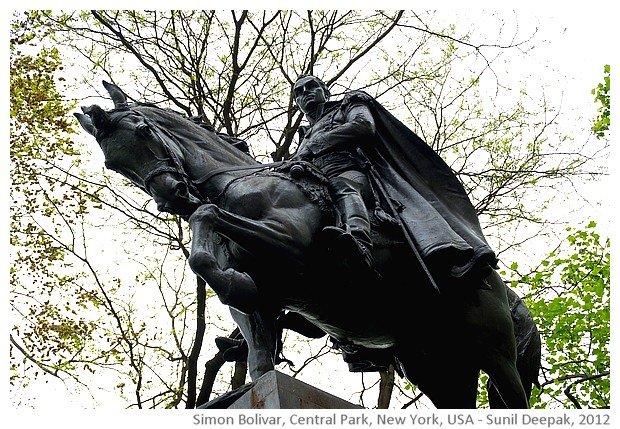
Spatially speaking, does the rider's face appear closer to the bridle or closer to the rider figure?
the rider figure

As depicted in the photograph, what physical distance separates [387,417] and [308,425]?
1.64m

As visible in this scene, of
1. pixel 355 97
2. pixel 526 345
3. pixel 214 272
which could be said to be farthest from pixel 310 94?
pixel 526 345

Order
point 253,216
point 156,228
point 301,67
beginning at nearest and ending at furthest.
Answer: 1. point 253,216
2. point 156,228
3. point 301,67

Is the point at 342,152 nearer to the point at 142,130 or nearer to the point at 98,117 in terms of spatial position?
the point at 142,130

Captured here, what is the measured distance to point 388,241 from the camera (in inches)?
257

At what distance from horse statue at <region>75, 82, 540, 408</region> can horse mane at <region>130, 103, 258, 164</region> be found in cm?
1

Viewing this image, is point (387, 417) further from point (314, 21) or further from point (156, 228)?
point (314, 21)

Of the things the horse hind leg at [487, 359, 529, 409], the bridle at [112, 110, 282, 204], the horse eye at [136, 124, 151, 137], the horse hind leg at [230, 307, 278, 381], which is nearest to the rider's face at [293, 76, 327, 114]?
the bridle at [112, 110, 282, 204]

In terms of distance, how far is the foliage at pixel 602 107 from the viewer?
16.1 metres

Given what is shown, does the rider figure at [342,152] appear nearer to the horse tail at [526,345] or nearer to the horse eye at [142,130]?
the horse eye at [142,130]

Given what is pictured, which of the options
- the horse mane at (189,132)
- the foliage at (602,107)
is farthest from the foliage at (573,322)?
the horse mane at (189,132)

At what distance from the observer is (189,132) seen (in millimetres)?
6500

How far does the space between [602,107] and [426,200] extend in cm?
1128

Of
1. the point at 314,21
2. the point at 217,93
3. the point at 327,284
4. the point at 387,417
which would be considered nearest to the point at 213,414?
the point at 327,284
